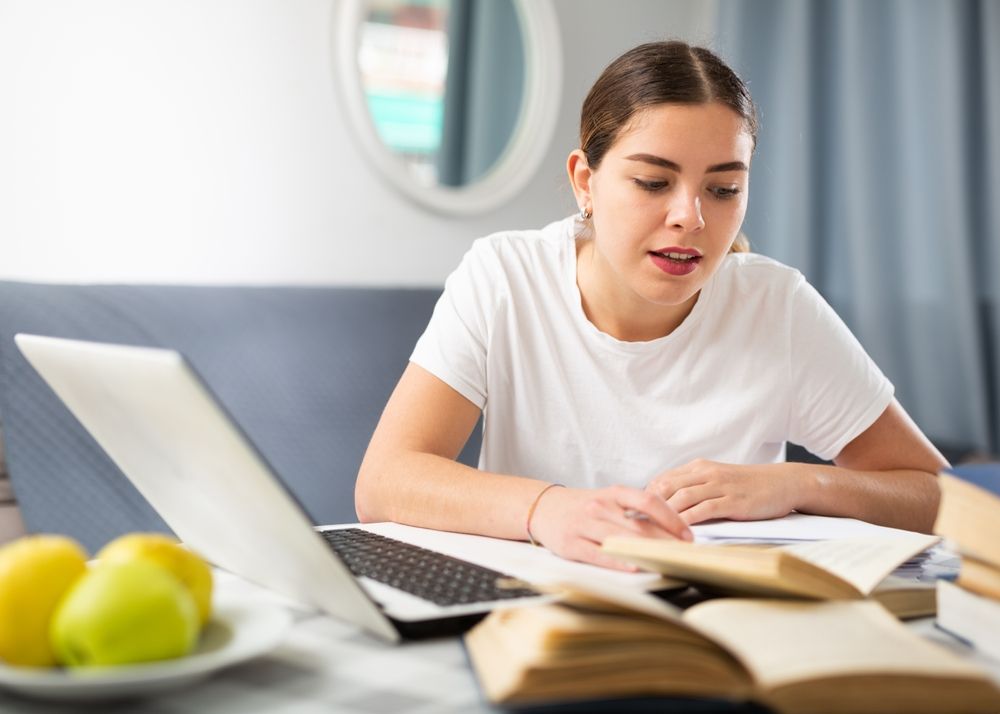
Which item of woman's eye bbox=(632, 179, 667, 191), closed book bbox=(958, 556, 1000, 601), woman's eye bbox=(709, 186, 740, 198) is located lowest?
closed book bbox=(958, 556, 1000, 601)

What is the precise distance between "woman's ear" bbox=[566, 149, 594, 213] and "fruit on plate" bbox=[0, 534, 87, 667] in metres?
1.02

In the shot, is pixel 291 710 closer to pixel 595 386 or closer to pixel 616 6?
pixel 595 386

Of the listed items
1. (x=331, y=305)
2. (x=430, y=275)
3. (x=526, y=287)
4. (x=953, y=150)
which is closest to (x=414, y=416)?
(x=526, y=287)

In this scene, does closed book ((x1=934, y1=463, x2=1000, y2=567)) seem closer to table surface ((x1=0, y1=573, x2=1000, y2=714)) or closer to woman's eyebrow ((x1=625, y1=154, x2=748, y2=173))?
table surface ((x1=0, y1=573, x2=1000, y2=714))

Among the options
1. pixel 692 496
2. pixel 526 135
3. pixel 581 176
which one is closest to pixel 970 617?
pixel 692 496

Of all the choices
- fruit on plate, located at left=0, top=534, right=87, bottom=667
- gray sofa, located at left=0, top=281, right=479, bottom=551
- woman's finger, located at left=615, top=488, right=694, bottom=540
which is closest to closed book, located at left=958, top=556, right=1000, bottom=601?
woman's finger, located at left=615, top=488, right=694, bottom=540

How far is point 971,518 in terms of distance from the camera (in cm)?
68

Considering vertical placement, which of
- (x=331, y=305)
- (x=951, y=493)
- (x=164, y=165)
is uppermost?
(x=164, y=165)

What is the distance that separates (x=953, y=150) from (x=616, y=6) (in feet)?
3.48

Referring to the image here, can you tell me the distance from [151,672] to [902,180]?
2484 mm

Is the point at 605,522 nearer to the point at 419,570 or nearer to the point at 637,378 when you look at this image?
the point at 419,570

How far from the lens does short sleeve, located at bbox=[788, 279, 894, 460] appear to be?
1445mm

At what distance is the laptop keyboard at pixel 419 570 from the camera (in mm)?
760

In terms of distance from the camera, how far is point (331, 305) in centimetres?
228
